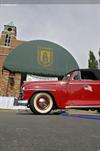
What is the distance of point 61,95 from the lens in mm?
8703

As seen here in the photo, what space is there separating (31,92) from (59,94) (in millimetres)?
995

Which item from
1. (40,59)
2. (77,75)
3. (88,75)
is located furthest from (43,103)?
(40,59)

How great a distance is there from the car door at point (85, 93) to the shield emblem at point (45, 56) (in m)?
23.1

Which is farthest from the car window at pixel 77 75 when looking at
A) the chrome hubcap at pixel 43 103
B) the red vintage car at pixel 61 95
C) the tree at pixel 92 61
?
the tree at pixel 92 61

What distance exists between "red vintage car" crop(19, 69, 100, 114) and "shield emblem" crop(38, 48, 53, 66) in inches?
904

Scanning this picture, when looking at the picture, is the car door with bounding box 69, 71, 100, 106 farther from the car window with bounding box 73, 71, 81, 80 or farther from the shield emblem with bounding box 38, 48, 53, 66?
the shield emblem with bounding box 38, 48, 53, 66

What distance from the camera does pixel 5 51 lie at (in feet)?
113

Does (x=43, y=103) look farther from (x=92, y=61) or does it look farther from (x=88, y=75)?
(x=92, y=61)

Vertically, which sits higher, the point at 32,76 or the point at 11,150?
the point at 32,76

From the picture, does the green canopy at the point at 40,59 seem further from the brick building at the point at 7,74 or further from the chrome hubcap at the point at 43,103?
the chrome hubcap at the point at 43,103

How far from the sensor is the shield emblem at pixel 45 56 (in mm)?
31781

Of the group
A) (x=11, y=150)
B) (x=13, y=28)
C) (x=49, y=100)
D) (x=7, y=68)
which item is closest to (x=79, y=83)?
(x=49, y=100)

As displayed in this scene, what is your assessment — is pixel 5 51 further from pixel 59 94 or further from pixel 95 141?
pixel 95 141

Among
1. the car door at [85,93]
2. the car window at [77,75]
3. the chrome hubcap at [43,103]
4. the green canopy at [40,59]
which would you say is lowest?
the chrome hubcap at [43,103]
